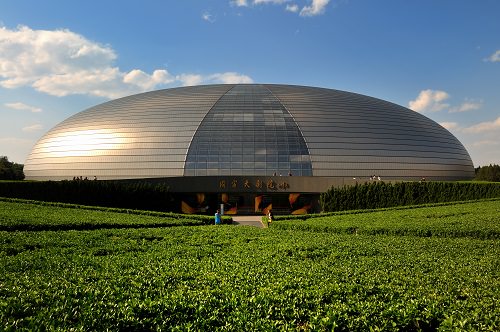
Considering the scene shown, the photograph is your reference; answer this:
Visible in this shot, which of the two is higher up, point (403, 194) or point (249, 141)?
point (249, 141)

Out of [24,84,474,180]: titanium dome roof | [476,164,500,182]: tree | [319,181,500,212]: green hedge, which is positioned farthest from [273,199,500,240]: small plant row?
[476,164,500,182]: tree

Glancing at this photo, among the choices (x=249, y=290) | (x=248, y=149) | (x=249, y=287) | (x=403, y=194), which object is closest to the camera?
(x=249, y=290)

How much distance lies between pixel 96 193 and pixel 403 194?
25.9m

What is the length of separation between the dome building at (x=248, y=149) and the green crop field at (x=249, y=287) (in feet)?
81.9

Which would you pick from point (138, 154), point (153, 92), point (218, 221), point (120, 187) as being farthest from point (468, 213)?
point (153, 92)

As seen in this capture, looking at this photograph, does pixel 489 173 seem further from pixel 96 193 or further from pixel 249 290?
pixel 249 290

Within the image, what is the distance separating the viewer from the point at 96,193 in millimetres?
30906

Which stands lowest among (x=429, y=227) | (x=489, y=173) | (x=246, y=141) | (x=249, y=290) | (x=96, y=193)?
(x=429, y=227)

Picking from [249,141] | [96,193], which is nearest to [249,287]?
[96,193]

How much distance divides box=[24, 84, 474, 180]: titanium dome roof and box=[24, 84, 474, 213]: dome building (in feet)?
0.36

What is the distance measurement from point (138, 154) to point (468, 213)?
96.2 feet

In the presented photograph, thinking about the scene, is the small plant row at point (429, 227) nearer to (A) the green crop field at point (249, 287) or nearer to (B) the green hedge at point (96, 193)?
(A) the green crop field at point (249, 287)

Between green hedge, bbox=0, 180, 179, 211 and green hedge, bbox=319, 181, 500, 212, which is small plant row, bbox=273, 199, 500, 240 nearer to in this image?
green hedge, bbox=319, 181, 500, 212

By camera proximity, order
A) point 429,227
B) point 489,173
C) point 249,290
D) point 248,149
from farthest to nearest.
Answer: point 489,173
point 248,149
point 429,227
point 249,290
